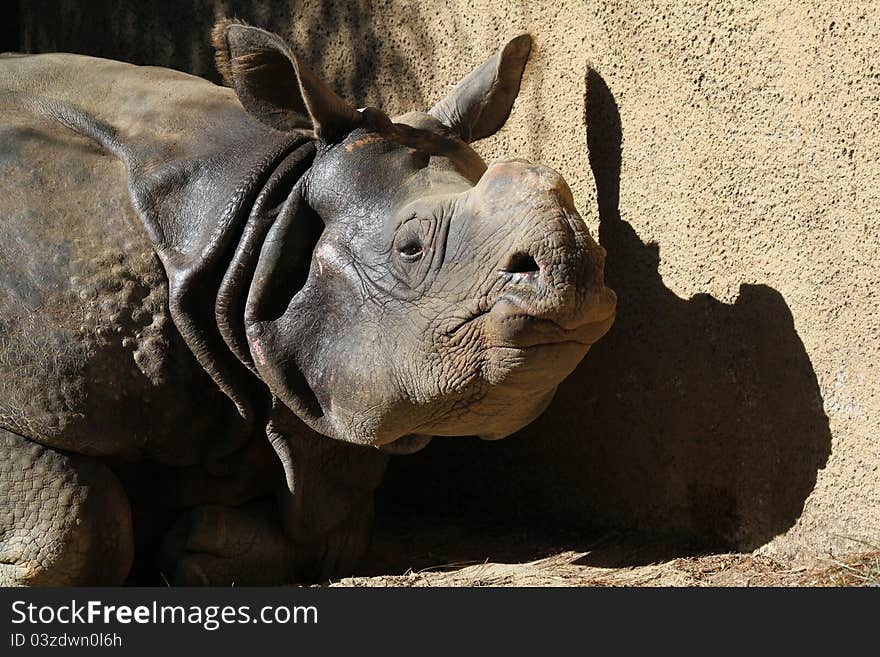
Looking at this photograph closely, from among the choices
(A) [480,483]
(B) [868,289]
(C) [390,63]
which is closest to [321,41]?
(C) [390,63]

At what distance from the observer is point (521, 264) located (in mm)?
3021

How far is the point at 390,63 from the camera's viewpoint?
471cm

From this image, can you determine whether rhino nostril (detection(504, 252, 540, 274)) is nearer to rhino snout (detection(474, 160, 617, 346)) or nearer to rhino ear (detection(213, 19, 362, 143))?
rhino snout (detection(474, 160, 617, 346))

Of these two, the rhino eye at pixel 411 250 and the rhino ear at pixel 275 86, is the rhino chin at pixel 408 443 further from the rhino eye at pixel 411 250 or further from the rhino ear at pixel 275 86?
the rhino ear at pixel 275 86

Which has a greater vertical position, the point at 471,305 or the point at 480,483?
the point at 471,305

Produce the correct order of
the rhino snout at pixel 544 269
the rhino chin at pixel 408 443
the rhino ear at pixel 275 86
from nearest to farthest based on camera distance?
the rhino snout at pixel 544 269, the rhino ear at pixel 275 86, the rhino chin at pixel 408 443

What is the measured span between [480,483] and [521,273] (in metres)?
1.90

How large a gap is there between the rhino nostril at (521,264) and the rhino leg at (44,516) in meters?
1.44

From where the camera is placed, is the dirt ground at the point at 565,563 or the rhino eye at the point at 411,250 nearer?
the rhino eye at the point at 411,250

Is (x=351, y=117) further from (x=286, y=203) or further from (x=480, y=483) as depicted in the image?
(x=480, y=483)

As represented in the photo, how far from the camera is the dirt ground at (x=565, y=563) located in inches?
137

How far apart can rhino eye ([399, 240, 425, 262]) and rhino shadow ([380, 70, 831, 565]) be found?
1003 mm

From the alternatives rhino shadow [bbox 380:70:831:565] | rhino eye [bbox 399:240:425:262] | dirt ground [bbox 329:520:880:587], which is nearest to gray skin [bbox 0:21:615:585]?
rhino eye [bbox 399:240:425:262]

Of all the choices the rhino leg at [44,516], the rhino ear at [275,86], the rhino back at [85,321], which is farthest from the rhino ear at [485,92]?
the rhino leg at [44,516]
